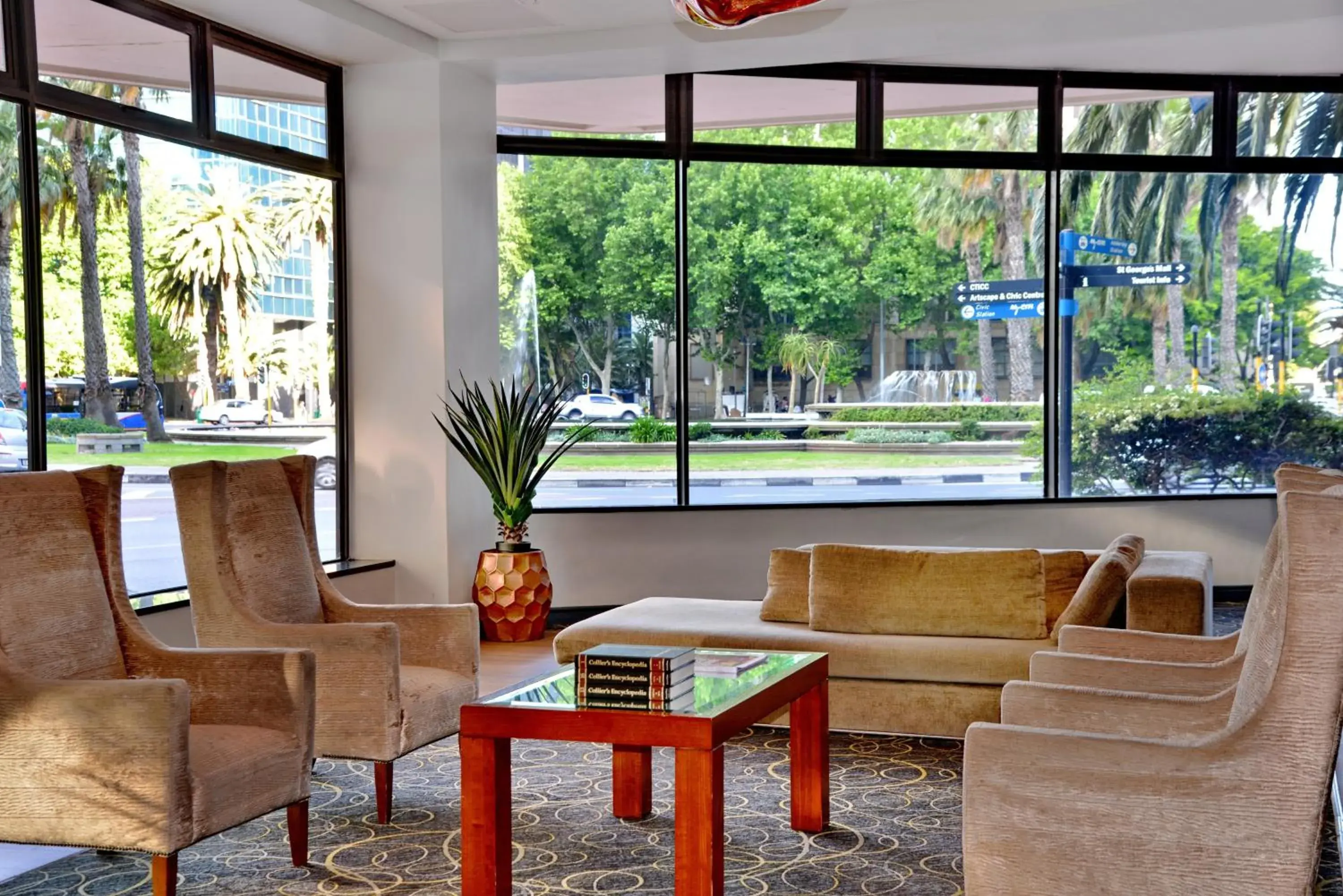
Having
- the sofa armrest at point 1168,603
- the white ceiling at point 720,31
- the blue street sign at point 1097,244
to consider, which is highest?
the white ceiling at point 720,31

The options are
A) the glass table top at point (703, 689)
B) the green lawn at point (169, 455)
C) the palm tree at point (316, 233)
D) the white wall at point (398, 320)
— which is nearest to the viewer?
the glass table top at point (703, 689)

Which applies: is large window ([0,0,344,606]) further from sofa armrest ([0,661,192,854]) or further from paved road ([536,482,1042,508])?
sofa armrest ([0,661,192,854])

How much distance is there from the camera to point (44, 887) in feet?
12.1

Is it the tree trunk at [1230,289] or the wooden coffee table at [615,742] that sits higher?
the tree trunk at [1230,289]

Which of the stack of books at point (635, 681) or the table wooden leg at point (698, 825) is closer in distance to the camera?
the table wooden leg at point (698, 825)

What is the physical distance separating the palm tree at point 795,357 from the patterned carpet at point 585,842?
3.74 m

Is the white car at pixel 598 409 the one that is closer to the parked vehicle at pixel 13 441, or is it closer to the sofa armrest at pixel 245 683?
the parked vehicle at pixel 13 441

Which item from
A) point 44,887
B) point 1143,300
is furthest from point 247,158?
point 1143,300

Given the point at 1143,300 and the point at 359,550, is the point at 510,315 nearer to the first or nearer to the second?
the point at 359,550

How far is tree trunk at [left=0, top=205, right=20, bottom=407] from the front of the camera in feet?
17.6

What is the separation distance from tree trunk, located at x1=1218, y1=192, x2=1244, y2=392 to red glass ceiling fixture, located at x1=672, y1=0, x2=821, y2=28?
5.94 metres

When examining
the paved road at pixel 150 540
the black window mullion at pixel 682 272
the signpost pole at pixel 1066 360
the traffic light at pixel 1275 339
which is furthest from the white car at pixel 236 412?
the traffic light at pixel 1275 339

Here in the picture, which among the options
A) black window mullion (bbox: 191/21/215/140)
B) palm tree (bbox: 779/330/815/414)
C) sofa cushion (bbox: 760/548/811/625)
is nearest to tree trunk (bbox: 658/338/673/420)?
palm tree (bbox: 779/330/815/414)

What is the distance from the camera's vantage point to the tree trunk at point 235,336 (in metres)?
6.76
